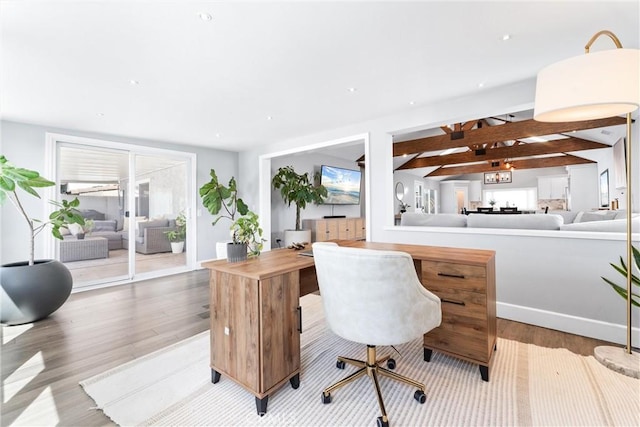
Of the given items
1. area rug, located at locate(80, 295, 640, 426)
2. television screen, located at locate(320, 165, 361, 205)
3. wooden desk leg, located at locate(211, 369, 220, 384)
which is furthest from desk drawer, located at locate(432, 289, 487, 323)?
television screen, located at locate(320, 165, 361, 205)

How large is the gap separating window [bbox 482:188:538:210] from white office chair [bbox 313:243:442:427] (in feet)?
37.9

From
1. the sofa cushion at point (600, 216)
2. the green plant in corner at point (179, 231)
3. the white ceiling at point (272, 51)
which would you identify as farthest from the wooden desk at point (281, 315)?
the green plant in corner at point (179, 231)

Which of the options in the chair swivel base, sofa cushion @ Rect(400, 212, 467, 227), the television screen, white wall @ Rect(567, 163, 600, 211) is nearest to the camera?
the chair swivel base

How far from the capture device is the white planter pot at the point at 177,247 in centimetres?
519

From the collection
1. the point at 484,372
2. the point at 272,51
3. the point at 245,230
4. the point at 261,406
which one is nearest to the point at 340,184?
the point at 272,51

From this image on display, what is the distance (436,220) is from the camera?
348 centimetres

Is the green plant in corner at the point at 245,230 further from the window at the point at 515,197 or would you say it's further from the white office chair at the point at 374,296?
the window at the point at 515,197

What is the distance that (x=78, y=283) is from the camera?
12.9 feet

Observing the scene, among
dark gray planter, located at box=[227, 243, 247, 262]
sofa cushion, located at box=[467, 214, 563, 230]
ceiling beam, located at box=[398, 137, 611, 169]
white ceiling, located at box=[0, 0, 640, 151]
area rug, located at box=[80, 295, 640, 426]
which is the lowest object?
area rug, located at box=[80, 295, 640, 426]

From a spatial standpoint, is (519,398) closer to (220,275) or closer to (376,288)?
(376,288)

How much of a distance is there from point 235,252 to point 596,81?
2.28 meters

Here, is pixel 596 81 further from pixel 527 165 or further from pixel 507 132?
pixel 527 165

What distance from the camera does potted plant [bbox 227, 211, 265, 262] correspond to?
1.85m

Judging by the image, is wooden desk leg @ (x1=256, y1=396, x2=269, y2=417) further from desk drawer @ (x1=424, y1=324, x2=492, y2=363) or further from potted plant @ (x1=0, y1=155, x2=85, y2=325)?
potted plant @ (x1=0, y1=155, x2=85, y2=325)
